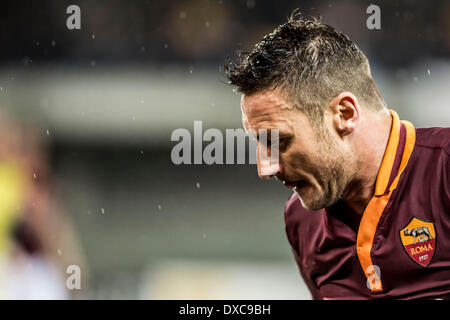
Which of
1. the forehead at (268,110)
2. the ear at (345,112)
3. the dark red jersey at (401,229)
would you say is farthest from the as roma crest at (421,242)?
the forehead at (268,110)

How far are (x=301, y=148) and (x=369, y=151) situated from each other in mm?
158

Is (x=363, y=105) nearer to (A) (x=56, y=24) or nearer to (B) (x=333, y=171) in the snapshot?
(B) (x=333, y=171)

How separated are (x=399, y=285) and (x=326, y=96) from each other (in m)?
0.43

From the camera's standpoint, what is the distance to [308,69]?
135cm

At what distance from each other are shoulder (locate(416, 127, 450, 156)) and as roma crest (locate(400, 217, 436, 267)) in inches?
6.4

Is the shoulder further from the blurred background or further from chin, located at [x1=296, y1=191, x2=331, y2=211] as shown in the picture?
the blurred background

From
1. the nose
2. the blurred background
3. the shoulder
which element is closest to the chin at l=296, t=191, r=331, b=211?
the nose

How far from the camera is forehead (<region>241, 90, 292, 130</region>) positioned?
1325 mm

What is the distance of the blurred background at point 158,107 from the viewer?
415 cm

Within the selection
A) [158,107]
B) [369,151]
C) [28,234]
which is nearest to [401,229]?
[369,151]

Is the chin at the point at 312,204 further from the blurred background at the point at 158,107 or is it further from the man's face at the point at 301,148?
the blurred background at the point at 158,107

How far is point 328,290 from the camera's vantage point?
152 cm

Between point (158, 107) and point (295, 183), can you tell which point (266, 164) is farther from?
point (158, 107)

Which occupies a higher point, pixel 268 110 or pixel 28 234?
pixel 268 110
